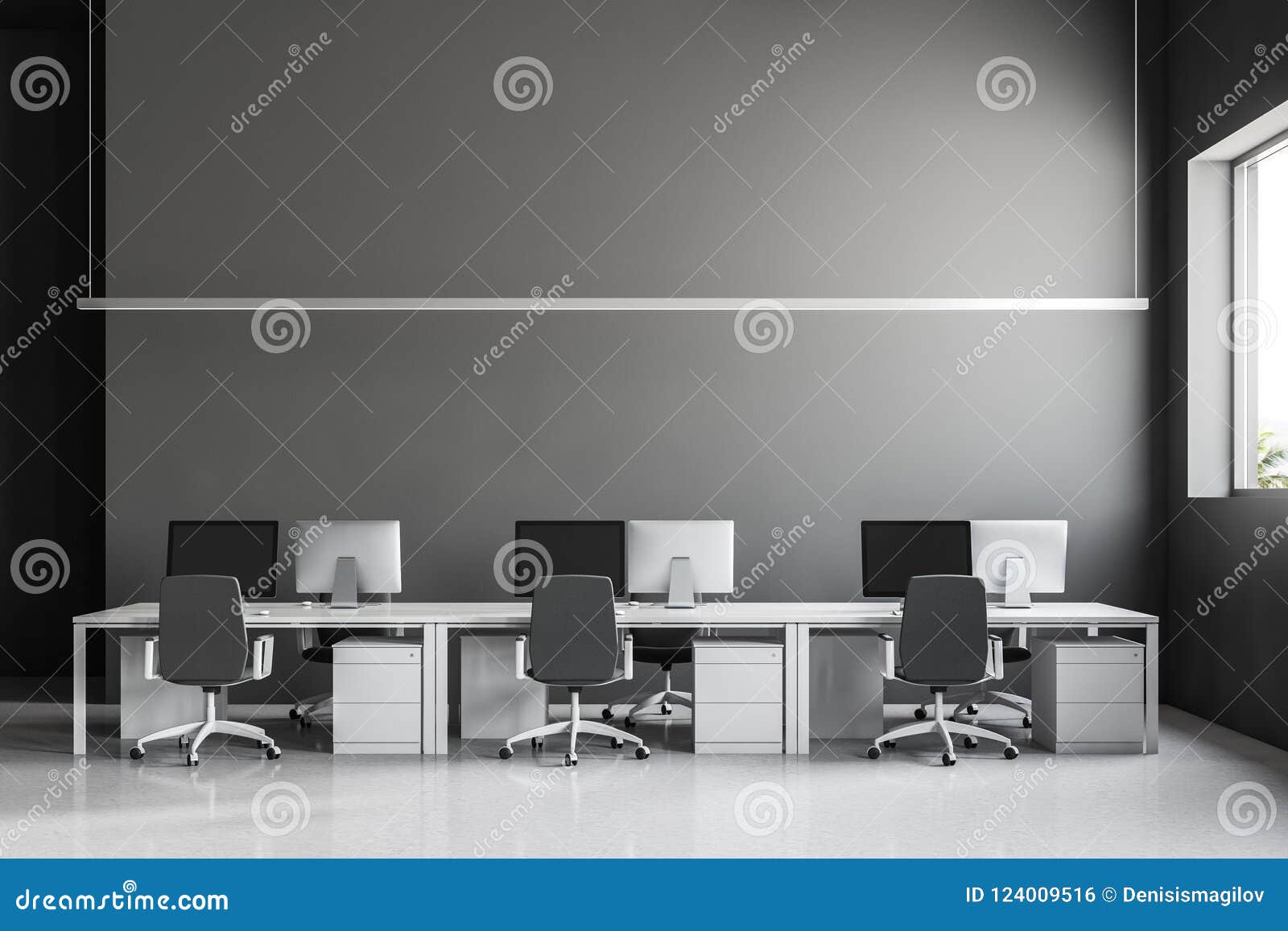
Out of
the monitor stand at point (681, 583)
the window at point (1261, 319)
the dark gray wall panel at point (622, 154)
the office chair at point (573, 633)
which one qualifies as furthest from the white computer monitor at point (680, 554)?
the window at point (1261, 319)

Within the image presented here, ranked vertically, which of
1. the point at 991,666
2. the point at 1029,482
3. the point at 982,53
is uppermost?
the point at 982,53

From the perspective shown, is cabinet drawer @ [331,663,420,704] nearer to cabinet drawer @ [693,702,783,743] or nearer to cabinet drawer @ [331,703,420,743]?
cabinet drawer @ [331,703,420,743]

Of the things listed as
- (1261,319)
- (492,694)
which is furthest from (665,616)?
(1261,319)

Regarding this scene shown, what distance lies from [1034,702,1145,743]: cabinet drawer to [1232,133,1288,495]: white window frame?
A: 1666 millimetres

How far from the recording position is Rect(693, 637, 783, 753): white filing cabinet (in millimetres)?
5434

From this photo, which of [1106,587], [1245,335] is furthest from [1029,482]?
[1245,335]

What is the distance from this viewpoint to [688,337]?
6.77 metres

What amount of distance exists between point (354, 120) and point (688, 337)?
8.13 feet

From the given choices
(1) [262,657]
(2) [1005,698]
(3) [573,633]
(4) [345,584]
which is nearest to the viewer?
(3) [573,633]

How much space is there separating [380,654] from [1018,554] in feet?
11.0

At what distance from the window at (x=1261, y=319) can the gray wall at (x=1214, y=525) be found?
0.27 m

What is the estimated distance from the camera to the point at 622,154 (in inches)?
267

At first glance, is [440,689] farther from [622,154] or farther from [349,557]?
[622,154]

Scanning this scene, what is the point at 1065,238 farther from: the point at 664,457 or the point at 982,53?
the point at 664,457
